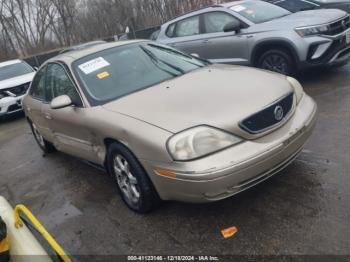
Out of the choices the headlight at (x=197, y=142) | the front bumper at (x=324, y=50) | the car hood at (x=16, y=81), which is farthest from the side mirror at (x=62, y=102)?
the car hood at (x=16, y=81)

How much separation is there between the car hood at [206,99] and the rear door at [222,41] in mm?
2956

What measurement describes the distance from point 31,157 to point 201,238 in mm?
4092

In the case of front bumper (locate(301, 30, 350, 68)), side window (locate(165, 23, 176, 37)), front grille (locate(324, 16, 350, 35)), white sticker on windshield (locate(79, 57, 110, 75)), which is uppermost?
white sticker on windshield (locate(79, 57, 110, 75))

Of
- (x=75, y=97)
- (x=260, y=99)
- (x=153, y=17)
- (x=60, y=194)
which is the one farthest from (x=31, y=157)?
(x=153, y=17)

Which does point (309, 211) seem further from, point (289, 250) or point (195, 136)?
point (195, 136)

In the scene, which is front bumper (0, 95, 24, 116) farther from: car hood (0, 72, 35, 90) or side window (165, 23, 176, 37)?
side window (165, 23, 176, 37)

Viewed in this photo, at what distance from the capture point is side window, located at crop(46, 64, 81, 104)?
4.12m

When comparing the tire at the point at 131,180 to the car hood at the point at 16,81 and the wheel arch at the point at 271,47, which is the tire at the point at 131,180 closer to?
the wheel arch at the point at 271,47

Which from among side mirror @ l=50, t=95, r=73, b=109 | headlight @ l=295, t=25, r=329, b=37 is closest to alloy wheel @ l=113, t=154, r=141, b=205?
side mirror @ l=50, t=95, r=73, b=109

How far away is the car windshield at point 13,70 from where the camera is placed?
11031 millimetres

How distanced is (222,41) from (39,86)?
3351 millimetres

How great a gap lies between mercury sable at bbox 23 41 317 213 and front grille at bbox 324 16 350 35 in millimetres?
2627

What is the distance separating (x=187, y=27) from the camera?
7.93 m

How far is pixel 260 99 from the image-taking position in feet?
10.4
